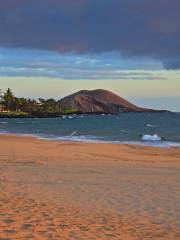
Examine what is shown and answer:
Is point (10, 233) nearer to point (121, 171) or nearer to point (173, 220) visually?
point (173, 220)

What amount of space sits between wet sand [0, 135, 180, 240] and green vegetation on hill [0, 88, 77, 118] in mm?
131353

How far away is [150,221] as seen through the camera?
9062 mm

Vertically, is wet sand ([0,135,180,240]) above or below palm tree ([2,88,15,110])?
below

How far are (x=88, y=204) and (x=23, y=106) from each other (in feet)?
527

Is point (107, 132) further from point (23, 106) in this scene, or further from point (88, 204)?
point (23, 106)

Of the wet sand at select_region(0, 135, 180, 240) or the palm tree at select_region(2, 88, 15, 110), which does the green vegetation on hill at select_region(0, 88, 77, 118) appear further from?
the wet sand at select_region(0, 135, 180, 240)

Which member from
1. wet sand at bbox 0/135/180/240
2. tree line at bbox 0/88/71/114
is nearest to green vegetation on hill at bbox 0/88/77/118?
tree line at bbox 0/88/71/114

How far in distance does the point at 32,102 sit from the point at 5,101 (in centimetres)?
2222

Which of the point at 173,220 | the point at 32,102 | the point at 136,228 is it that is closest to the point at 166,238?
the point at 136,228

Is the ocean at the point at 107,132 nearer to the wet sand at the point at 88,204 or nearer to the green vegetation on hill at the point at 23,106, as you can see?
the wet sand at the point at 88,204

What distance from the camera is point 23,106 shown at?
169 meters

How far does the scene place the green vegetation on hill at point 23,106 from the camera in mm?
152875

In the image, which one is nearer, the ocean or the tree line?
the ocean

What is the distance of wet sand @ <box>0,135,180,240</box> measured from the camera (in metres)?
7.97
